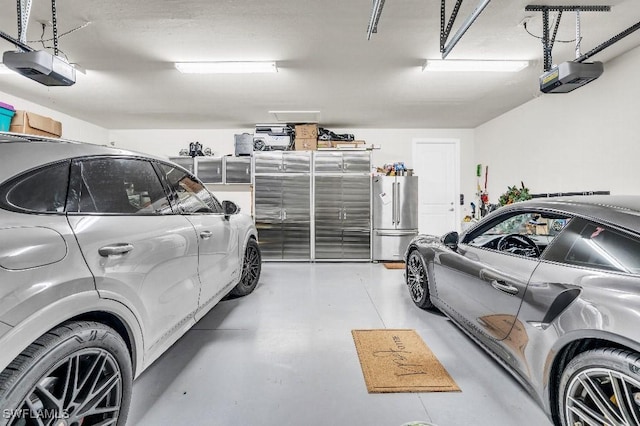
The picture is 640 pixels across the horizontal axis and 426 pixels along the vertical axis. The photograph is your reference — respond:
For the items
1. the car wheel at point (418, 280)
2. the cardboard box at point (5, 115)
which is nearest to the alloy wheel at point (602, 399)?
the car wheel at point (418, 280)

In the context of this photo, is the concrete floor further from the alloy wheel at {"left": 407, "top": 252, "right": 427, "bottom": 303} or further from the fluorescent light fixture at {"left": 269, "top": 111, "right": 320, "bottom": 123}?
the fluorescent light fixture at {"left": 269, "top": 111, "right": 320, "bottom": 123}

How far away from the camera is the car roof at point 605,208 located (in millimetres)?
1226

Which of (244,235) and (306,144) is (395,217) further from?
(244,235)

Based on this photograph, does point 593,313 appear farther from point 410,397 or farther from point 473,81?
point 473,81

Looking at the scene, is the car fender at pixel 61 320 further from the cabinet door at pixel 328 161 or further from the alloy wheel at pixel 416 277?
the cabinet door at pixel 328 161

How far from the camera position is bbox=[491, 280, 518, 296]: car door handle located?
157cm

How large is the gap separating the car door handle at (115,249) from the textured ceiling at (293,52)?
7.26ft

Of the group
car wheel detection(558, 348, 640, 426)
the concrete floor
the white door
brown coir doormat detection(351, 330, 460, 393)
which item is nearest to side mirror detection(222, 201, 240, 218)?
the concrete floor

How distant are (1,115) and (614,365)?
4965 millimetres

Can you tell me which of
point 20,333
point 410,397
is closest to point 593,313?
point 410,397

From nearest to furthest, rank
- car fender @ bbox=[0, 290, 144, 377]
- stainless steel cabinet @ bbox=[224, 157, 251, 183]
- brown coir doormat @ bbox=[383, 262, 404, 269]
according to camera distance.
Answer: car fender @ bbox=[0, 290, 144, 377], brown coir doormat @ bbox=[383, 262, 404, 269], stainless steel cabinet @ bbox=[224, 157, 251, 183]

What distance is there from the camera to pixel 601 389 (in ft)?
3.75

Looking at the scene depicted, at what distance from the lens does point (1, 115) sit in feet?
9.91

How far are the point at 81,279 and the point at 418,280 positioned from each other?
2.79 meters
